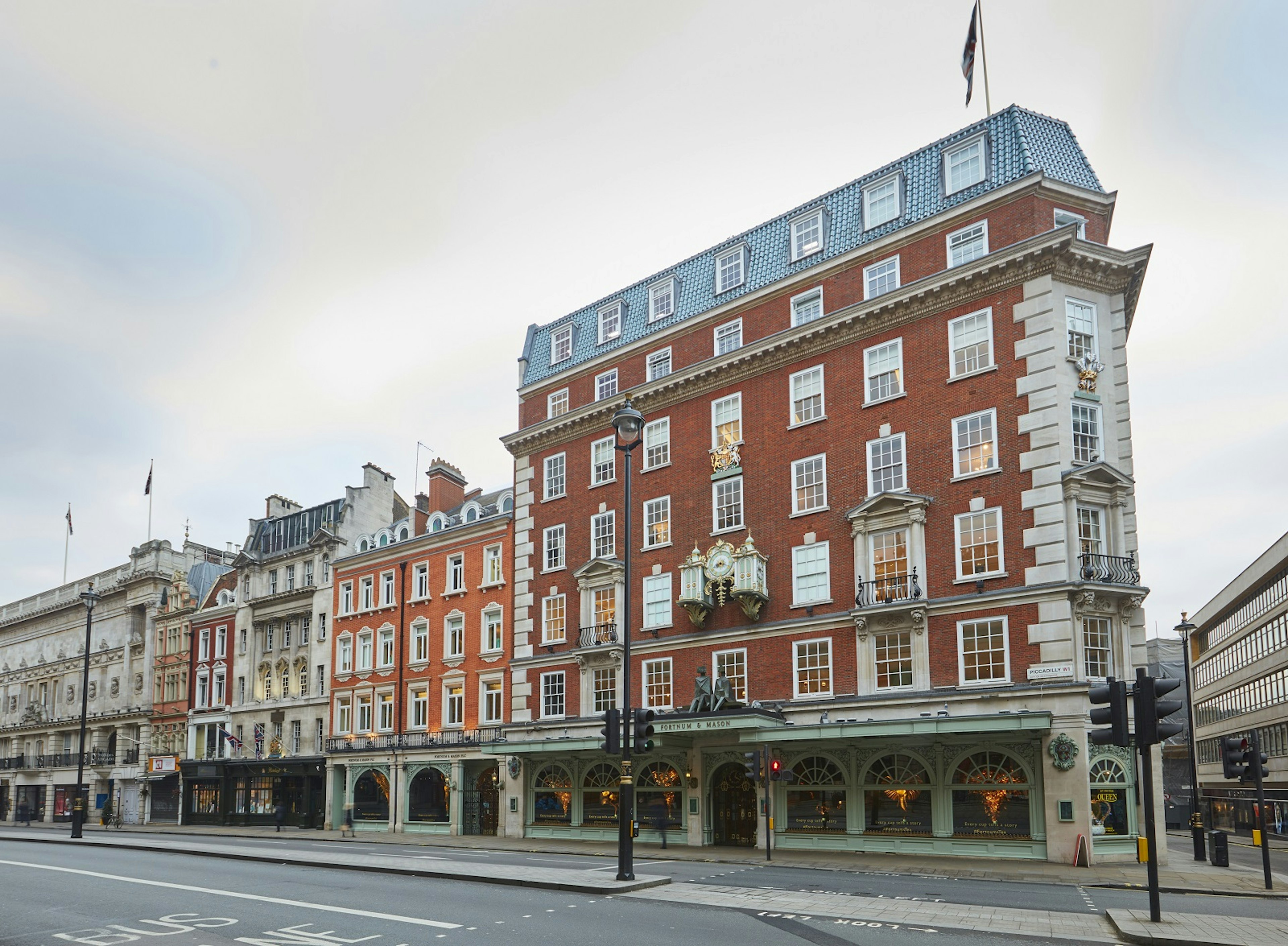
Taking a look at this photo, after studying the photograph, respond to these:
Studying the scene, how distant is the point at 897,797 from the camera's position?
1212 inches

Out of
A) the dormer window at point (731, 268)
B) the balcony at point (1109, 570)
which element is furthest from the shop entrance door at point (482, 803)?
the balcony at point (1109, 570)

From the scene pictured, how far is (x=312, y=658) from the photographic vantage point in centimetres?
5588

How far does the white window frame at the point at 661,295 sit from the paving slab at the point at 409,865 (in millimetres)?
21699

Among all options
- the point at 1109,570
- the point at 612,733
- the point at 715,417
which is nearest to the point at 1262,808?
the point at 1109,570

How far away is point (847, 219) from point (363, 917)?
90.1ft

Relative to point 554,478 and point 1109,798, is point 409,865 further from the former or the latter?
point 554,478

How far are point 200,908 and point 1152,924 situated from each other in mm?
15310

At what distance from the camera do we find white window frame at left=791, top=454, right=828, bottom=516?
112 ft

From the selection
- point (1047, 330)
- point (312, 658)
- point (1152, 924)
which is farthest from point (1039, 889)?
point (312, 658)

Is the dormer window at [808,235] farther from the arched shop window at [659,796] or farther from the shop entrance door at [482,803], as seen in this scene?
the shop entrance door at [482,803]

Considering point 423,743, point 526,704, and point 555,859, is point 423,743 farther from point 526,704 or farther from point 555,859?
point 555,859

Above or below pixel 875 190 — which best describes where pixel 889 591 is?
below

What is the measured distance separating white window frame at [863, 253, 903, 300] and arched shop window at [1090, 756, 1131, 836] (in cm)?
1513

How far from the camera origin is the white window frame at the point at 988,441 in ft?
98.7
